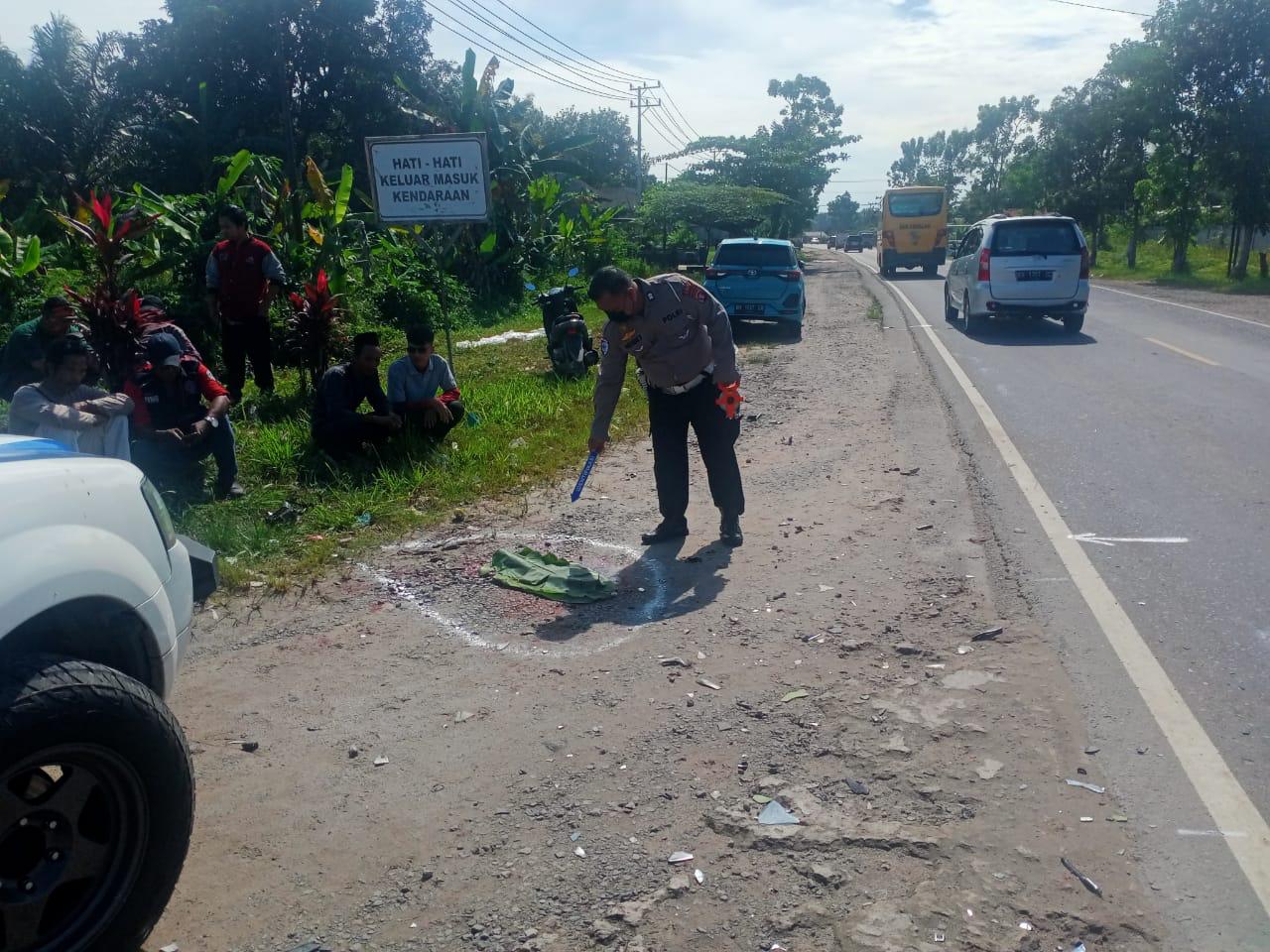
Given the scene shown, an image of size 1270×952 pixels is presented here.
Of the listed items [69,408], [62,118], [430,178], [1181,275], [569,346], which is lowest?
[1181,275]

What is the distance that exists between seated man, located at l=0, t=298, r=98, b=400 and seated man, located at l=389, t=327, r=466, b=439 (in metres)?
2.16

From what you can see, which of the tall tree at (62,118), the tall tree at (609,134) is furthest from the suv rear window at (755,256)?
the tall tree at (609,134)

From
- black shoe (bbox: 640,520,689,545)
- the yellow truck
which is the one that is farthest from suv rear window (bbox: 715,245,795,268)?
the yellow truck

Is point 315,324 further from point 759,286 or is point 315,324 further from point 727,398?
point 759,286

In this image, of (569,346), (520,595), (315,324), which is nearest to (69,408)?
(520,595)

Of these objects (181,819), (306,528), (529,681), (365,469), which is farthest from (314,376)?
(181,819)

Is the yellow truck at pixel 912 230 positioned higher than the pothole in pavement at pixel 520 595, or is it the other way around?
the yellow truck at pixel 912 230

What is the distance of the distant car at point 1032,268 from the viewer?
1619 centimetres

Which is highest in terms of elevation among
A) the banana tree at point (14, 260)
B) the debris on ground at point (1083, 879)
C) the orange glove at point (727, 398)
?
the banana tree at point (14, 260)

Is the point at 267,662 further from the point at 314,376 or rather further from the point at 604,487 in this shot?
the point at 314,376

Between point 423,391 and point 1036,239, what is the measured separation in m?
11.4

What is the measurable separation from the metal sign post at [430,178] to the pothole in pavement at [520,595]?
4.26 m

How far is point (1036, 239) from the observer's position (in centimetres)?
1631

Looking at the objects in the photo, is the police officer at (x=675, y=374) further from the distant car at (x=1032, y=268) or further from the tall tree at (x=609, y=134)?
the tall tree at (x=609, y=134)
